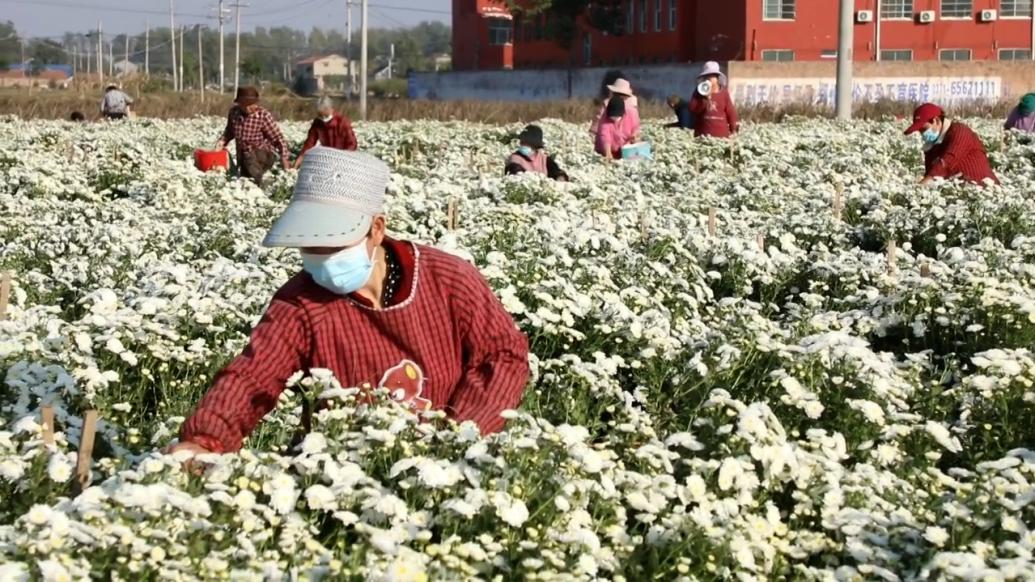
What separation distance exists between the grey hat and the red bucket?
46.1 feet

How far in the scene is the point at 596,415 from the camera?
6203 mm

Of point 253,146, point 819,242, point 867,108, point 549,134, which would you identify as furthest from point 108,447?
point 867,108

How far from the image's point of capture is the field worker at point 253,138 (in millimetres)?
17438

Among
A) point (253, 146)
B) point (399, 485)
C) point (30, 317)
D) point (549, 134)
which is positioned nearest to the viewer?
point (399, 485)

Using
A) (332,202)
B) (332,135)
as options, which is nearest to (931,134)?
(332,135)

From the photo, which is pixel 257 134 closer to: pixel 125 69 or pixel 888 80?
pixel 888 80

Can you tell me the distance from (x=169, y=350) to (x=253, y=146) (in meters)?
10.8

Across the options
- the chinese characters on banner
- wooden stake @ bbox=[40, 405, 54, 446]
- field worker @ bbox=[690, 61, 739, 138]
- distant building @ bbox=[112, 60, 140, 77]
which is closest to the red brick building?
Result: the chinese characters on banner

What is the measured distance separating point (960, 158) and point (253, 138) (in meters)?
7.28

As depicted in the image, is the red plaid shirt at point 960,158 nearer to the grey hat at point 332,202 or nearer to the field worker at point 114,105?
the grey hat at point 332,202

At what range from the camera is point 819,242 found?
1162 centimetres

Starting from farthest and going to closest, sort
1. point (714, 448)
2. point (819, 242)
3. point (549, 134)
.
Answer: point (549, 134), point (819, 242), point (714, 448)

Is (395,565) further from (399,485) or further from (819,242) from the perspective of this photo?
(819,242)

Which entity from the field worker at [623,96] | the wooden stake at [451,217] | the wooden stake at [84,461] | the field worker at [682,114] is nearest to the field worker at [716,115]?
the field worker at [682,114]
